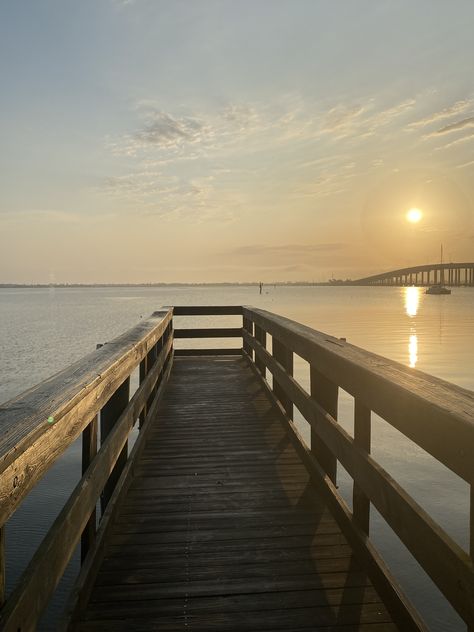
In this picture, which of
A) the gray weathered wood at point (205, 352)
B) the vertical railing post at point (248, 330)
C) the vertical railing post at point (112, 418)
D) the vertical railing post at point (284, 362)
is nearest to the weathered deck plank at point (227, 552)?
the vertical railing post at point (112, 418)

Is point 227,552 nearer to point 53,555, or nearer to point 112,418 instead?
point 112,418

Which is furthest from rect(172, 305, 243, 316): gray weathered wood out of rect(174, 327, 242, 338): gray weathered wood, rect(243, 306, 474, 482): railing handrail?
rect(243, 306, 474, 482): railing handrail

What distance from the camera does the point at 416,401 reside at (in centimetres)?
188

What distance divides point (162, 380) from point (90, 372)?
15.6 feet

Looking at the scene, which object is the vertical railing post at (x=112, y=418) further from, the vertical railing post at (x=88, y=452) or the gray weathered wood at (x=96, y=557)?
the vertical railing post at (x=88, y=452)

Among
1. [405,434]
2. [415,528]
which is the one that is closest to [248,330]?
[405,434]

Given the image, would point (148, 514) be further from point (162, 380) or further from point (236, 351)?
point (236, 351)

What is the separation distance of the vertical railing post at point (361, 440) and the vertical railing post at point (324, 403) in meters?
0.71

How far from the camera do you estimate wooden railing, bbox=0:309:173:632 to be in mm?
1464

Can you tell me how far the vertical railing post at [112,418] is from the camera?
11.2ft

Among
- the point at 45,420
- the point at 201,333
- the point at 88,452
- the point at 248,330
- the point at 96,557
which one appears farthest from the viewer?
the point at 201,333

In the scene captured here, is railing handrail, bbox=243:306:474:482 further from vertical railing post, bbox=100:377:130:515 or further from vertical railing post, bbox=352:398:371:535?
vertical railing post, bbox=100:377:130:515

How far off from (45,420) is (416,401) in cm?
138

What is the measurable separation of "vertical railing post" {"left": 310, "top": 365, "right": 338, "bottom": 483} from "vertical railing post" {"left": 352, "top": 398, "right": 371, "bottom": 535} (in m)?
0.71
